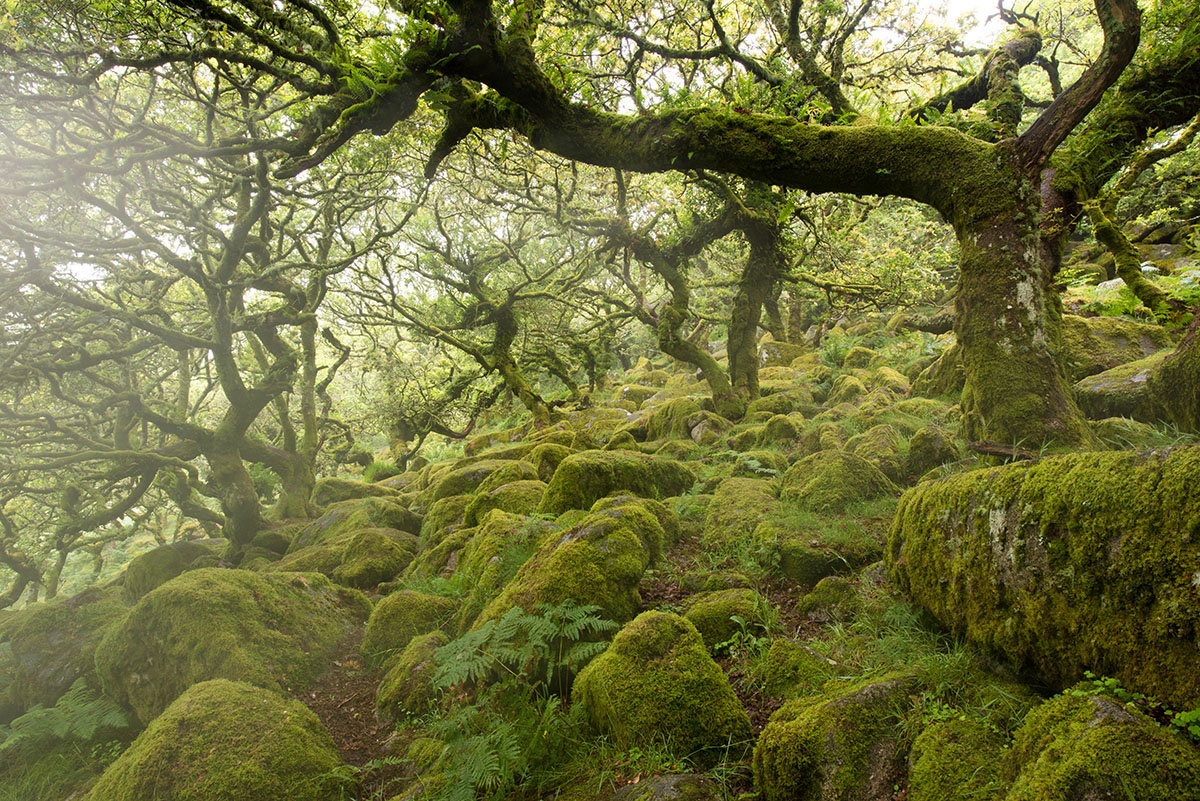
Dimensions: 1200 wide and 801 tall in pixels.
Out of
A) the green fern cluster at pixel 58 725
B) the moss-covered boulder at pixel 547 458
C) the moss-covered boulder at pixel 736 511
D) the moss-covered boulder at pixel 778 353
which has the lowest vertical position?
the green fern cluster at pixel 58 725

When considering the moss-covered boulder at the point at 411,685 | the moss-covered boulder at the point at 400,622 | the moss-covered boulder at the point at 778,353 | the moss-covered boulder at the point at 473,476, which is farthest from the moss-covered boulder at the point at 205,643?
the moss-covered boulder at the point at 778,353

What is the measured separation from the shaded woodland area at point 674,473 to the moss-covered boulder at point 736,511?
0.21ft

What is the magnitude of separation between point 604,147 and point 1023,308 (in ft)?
14.1

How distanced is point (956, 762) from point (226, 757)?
15.0 feet

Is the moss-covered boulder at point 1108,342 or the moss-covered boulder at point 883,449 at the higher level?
the moss-covered boulder at point 1108,342

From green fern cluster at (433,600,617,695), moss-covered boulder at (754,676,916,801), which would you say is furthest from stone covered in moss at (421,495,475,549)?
moss-covered boulder at (754,676,916,801)

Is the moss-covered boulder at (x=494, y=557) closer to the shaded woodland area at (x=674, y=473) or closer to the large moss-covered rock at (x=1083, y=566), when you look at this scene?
the shaded woodland area at (x=674, y=473)

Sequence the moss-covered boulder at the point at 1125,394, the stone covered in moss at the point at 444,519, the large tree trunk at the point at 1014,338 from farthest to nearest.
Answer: the stone covered in moss at the point at 444,519 → the moss-covered boulder at the point at 1125,394 → the large tree trunk at the point at 1014,338

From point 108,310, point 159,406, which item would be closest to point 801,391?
point 108,310

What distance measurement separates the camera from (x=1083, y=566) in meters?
2.36

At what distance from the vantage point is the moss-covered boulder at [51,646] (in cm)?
→ 698

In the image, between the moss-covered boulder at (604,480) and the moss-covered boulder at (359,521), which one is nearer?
the moss-covered boulder at (604,480)

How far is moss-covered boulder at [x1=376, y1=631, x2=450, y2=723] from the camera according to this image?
4.59 metres

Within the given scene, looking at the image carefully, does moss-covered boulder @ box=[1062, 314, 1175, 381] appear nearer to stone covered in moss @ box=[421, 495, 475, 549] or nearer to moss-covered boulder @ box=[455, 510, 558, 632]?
moss-covered boulder @ box=[455, 510, 558, 632]
